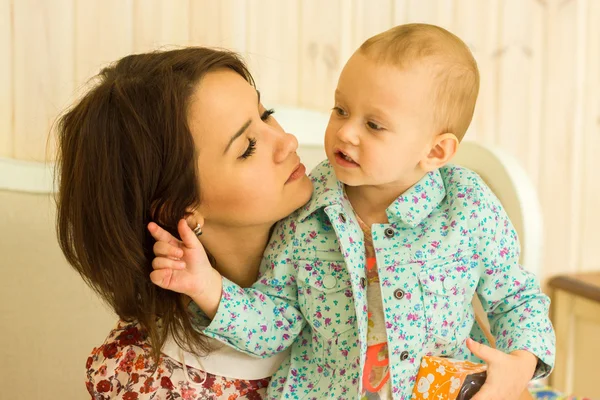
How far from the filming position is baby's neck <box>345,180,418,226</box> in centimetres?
121

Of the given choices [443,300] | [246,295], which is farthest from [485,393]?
[246,295]

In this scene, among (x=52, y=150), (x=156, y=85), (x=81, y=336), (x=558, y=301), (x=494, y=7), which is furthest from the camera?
(x=558, y=301)

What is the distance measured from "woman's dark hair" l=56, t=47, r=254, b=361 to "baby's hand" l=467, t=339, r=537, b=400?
0.45 metres

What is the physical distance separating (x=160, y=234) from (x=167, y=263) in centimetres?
5

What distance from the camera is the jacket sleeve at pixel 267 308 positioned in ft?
3.82

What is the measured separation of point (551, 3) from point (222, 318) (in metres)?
1.53

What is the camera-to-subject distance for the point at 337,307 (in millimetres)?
1187

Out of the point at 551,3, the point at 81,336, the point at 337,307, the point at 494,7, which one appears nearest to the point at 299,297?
the point at 337,307

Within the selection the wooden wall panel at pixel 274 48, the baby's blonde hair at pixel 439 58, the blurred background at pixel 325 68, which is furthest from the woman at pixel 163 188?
the wooden wall panel at pixel 274 48

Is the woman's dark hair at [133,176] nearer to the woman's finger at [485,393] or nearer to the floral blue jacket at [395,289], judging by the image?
the floral blue jacket at [395,289]

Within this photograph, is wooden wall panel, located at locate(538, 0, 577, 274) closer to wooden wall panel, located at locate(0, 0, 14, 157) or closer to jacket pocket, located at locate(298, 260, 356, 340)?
jacket pocket, located at locate(298, 260, 356, 340)

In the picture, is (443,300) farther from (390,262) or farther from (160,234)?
(160,234)

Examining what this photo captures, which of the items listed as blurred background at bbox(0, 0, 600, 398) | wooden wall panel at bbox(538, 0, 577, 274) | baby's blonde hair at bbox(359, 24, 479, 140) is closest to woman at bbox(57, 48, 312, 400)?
baby's blonde hair at bbox(359, 24, 479, 140)

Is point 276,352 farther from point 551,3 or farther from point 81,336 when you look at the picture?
point 551,3
